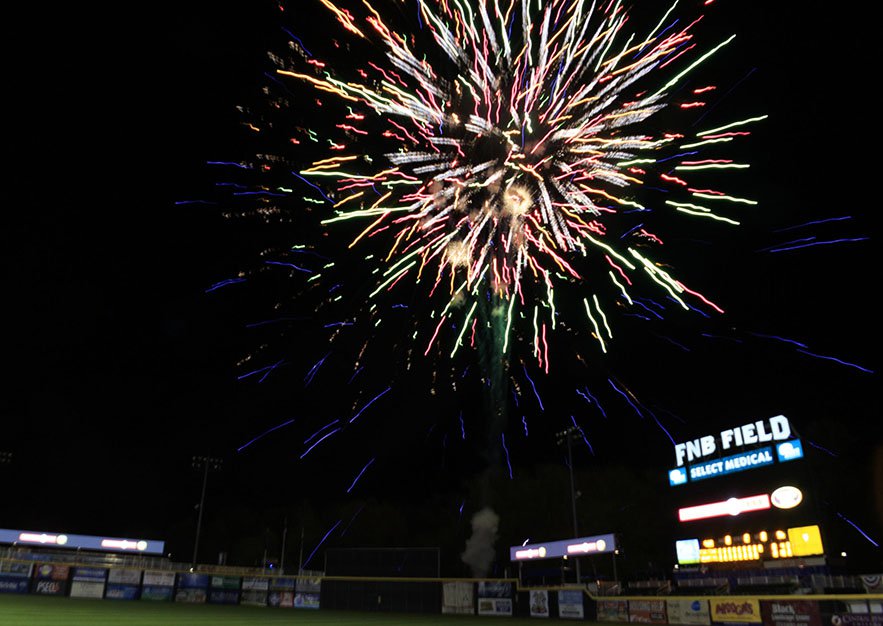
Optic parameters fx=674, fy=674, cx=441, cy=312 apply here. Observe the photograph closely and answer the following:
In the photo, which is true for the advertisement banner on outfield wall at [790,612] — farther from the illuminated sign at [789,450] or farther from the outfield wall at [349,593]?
the illuminated sign at [789,450]

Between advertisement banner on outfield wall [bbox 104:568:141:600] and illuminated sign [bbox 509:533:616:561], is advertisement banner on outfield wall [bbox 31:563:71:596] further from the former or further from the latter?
illuminated sign [bbox 509:533:616:561]

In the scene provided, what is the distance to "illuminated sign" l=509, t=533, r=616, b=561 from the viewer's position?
1253 inches


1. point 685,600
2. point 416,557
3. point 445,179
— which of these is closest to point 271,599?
point 416,557

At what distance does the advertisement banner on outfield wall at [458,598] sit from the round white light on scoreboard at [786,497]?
47.8ft

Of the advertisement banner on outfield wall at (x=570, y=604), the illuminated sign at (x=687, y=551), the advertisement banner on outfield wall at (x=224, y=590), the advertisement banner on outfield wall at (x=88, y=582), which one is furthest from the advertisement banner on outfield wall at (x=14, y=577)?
the illuminated sign at (x=687, y=551)

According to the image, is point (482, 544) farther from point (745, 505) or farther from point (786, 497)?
point (786, 497)

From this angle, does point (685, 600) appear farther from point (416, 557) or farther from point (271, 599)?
point (271, 599)

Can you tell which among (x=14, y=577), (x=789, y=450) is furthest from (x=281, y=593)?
(x=789, y=450)

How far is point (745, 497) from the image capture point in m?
30.4

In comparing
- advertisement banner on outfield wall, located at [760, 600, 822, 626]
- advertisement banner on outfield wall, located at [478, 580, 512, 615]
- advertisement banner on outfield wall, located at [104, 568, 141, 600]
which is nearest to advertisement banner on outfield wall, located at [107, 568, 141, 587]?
advertisement banner on outfield wall, located at [104, 568, 141, 600]

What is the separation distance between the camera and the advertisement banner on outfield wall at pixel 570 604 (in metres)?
27.9

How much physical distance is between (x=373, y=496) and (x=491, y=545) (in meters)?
22.9

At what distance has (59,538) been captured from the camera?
54.1 meters

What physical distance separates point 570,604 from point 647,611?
4.14 meters
